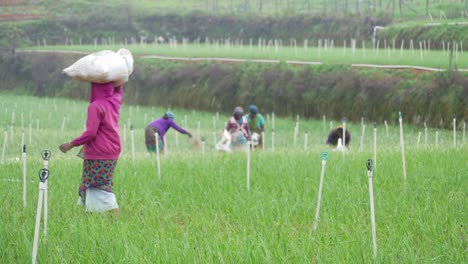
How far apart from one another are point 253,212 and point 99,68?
1.93 meters

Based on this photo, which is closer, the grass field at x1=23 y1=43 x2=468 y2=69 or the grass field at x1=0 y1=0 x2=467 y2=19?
the grass field at x1=23 y1=43 x2=468 y2=69

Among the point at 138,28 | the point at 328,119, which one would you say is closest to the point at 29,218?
the point at 328,119

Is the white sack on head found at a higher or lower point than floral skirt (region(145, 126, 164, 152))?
higher

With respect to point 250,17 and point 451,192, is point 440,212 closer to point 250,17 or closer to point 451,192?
point 451,192

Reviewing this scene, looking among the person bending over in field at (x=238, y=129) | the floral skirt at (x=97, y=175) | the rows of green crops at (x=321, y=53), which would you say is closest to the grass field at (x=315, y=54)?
the rows of green crops at (x=321, y=53)

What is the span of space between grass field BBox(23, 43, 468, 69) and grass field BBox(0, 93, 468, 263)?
12.4 meters

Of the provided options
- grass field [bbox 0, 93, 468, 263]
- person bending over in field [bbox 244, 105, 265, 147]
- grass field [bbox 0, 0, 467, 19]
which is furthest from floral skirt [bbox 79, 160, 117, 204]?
grass field [bbox 0, 0, 467, 19]

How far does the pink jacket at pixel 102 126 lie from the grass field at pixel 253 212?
615 mm

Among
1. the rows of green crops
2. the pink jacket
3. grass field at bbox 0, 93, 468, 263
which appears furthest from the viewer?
the rows of green crops

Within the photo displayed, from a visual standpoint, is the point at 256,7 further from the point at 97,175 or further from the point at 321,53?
the point at 97,175

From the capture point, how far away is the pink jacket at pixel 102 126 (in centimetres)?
921

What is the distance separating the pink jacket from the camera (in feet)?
30.2

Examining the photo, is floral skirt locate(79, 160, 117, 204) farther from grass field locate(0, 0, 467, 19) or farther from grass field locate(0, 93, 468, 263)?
grass field locate(0, 0, 467, 19)

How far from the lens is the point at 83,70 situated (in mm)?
9125
